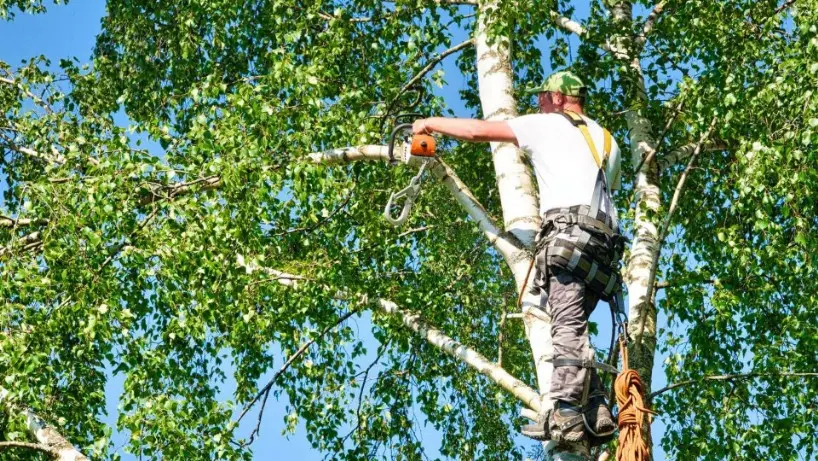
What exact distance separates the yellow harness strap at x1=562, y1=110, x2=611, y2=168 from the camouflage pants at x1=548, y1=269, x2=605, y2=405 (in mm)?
647

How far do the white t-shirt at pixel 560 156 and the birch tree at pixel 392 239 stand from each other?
2.55 ft

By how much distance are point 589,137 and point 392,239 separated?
12.0 feet

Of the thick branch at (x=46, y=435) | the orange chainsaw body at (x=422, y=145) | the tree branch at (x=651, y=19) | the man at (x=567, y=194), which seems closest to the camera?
the man at (x=567, y=194)

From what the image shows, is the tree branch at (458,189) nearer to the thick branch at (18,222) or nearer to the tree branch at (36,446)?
the thick branch at (18,222)

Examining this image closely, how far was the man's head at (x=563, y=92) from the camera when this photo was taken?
22.1ft

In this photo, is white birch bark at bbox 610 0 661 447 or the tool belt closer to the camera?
the tool belt

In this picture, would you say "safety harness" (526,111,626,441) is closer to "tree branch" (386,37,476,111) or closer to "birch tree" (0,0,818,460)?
"birch tree" (0,0,818,460)

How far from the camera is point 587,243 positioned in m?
6.40

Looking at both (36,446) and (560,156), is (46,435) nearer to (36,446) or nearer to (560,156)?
(36,446)

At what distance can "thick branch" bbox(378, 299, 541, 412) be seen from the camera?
24.9ft

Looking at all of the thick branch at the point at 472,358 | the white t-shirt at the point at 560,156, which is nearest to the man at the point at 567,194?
the white t-shirt at the point at 560,156

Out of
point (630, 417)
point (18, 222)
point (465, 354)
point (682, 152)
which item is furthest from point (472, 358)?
point (18, 222)

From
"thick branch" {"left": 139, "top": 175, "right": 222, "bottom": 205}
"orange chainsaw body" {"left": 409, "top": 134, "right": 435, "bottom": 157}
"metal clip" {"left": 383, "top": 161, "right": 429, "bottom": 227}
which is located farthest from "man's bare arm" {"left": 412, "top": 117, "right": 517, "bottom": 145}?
"thick branch" {"left": 139, "top": 175, "right": 222, "bottom": 205}

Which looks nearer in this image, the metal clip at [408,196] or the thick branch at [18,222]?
the metal clip at [408,196]
